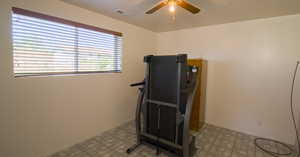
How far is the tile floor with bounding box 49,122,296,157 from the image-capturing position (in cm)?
224

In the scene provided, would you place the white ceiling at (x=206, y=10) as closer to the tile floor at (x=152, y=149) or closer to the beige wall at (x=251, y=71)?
the beige wall at (x=251, y=71)

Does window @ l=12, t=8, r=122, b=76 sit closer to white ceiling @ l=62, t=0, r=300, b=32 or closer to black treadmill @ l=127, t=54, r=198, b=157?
white ceiling @ l=62, t=0, r=300, b=32

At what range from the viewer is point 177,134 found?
6.91ft

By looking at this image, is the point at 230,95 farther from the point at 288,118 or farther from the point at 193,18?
the point at 193,18

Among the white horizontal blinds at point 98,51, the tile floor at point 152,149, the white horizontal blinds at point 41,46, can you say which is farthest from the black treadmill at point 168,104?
the white horizontal blinds at point 41,46

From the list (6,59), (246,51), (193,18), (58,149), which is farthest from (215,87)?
(6,59)

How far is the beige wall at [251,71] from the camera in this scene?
256cm

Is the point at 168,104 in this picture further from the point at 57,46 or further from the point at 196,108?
the point at 57,46

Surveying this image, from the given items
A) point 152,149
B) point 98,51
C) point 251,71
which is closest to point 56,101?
point 98,51

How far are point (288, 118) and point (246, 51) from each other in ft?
4.73

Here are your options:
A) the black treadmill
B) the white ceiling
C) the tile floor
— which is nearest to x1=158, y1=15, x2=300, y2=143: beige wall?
the white ceiling

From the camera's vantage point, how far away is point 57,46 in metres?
2.19

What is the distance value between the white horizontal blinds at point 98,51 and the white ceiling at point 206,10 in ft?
1.46

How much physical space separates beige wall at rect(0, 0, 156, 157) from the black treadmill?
0.90 meters
